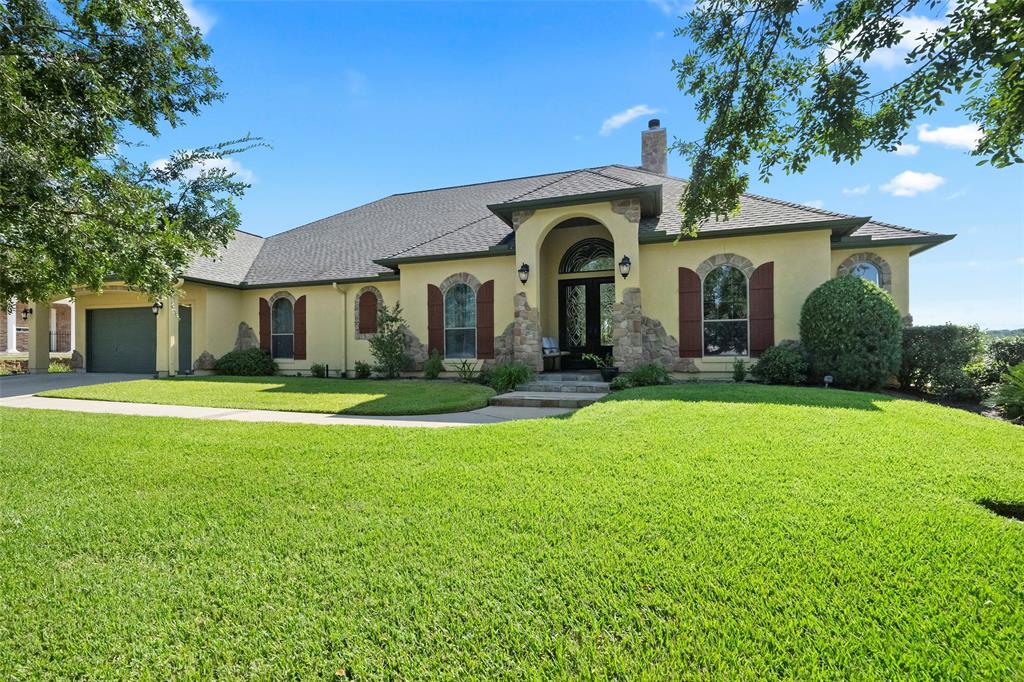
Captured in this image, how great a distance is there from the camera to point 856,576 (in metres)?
2.46

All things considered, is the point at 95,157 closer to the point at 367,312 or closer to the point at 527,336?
the point at 527,336

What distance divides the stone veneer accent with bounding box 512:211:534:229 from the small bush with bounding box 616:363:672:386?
14.6 ft

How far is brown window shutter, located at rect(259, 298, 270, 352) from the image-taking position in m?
15.6

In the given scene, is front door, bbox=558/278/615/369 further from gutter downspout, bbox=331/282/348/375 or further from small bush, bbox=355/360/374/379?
gutter downspout, bbox=331/282/348/375

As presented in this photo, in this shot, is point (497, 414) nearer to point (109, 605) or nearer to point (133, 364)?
point (109, 605)

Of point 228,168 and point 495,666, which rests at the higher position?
point 228,168

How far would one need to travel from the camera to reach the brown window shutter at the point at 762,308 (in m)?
10.4

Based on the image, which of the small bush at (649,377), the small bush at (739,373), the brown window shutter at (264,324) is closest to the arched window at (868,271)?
the small bush at (739,373)

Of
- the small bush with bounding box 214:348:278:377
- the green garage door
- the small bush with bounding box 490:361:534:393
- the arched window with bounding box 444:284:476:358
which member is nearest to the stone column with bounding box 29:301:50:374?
the green garage door

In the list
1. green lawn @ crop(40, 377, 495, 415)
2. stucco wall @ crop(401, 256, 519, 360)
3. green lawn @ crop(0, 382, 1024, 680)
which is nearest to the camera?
green lawn @ crop(0, 382, 1024, 680)

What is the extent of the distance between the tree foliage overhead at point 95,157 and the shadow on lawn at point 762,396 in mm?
6552

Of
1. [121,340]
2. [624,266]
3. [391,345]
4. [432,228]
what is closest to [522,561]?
[624,266]

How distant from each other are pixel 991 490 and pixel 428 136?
41.6 ft

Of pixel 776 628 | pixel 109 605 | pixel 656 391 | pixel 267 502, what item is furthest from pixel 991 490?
pixel 109 605
